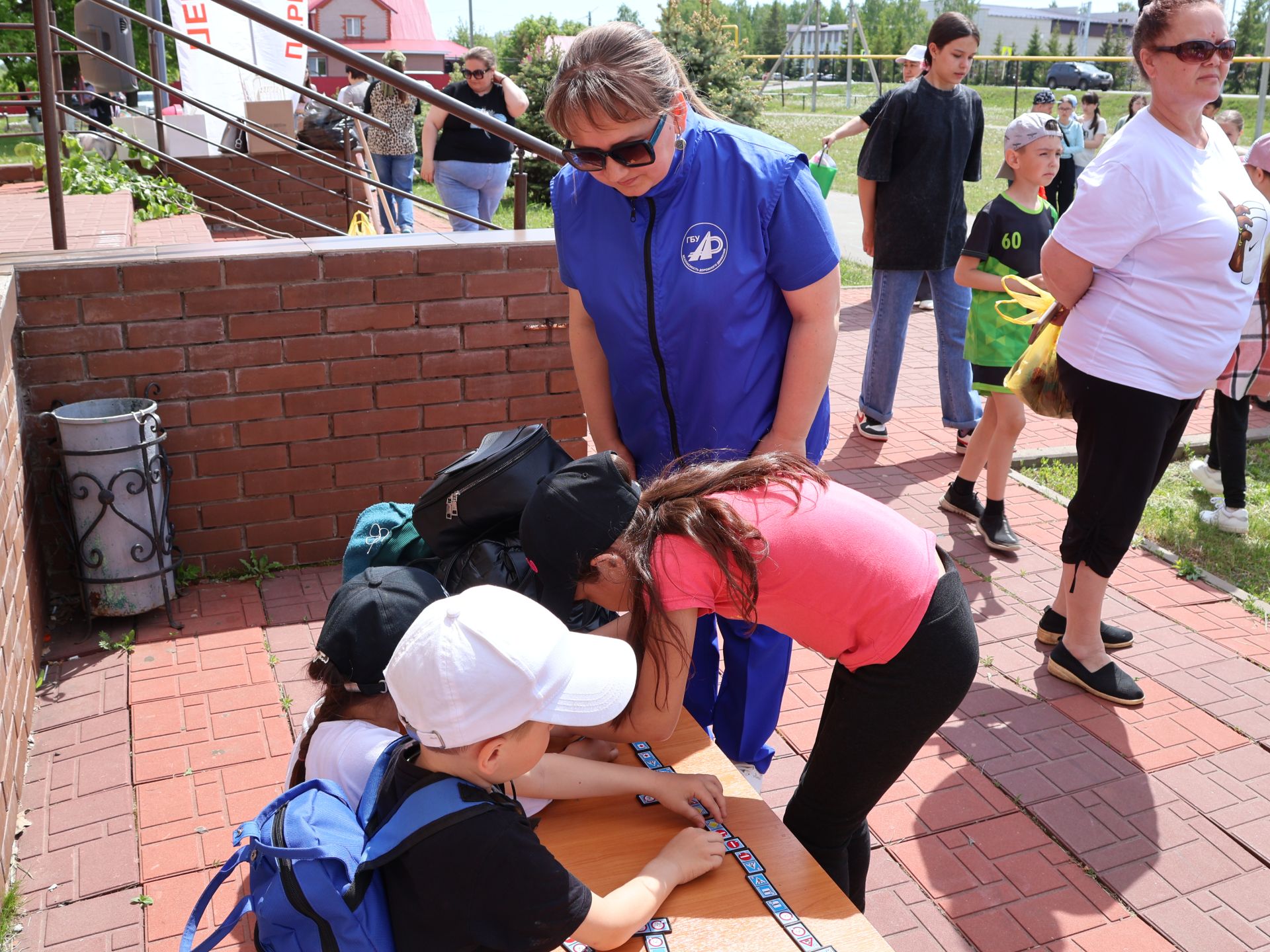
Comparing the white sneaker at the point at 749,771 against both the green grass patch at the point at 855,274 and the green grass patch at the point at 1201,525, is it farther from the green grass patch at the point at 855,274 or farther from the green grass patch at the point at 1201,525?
Result: the green grass patch at the point at 855,274

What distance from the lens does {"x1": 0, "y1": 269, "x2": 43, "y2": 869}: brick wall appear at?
9.26 feet

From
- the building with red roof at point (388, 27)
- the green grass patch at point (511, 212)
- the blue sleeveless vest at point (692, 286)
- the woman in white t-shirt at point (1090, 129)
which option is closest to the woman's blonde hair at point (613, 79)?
the blue sleeveless vest at point (692, 286)

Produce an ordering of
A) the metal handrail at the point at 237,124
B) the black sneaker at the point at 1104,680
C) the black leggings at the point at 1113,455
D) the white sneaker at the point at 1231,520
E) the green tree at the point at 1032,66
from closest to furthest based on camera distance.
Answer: the black leggings at the point at 1113,455
the black sneaker at the point at 1104,680
the metal handrail at the point at 237,124
the white sneaker at the point at 1231,520
the green tree at the point at 1032,66

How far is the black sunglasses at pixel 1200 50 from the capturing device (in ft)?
10.1

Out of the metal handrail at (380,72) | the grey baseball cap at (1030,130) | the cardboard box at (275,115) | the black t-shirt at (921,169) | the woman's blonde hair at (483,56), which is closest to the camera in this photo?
the metal handrail at (380,72)

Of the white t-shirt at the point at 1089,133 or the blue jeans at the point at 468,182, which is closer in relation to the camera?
the blue jeans at the point at 468,182

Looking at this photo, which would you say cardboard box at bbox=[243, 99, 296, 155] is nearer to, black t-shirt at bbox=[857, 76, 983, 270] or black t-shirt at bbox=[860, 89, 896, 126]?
black t-shirt at bbox=[860, 89, 896, 126]

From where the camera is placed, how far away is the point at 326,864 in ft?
4.94

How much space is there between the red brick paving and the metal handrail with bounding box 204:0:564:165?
6.41 ft

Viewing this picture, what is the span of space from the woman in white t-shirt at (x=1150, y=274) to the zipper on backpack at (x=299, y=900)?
108 inches

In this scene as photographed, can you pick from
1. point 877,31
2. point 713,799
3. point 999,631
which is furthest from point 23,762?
point 877,31

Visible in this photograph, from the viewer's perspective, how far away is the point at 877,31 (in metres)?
66.0

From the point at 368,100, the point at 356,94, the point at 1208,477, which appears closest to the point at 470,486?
the point at 1208,477

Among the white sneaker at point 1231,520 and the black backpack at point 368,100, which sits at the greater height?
the black backpack at point 368,100
